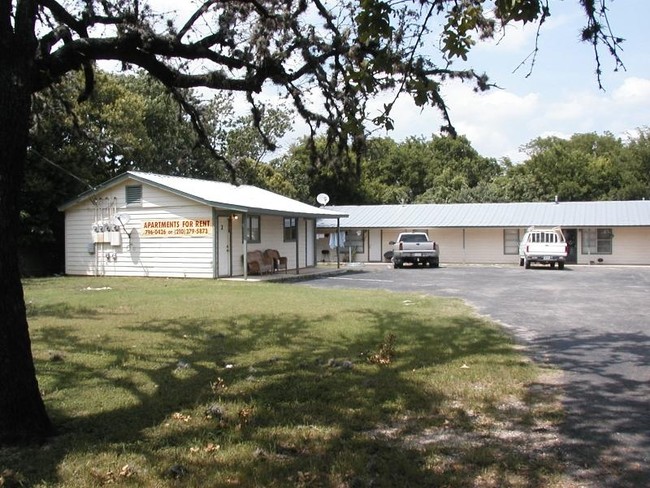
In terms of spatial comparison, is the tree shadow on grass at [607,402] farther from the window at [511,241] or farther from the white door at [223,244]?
the window at [511,241]

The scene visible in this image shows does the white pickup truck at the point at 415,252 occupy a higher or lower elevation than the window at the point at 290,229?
lower

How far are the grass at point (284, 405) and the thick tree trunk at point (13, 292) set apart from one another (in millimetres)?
244

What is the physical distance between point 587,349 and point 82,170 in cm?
2401

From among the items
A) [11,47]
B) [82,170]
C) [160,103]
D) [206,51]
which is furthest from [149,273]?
[11,47]

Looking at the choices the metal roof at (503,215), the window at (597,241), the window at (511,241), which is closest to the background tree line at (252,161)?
the metal roof at (503,215)

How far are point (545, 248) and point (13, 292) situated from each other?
28423mm

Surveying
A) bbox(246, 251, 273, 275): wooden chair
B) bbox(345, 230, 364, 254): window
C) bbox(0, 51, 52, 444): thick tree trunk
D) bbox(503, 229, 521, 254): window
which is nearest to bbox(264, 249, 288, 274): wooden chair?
bbox(246, 251, 273, 275): wooden chair

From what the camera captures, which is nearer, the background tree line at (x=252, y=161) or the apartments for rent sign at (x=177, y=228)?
the background tree line at (x=252, y=161)

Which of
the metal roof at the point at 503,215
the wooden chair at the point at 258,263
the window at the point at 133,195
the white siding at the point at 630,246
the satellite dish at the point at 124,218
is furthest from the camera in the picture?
the metal roof at the point at 503,215

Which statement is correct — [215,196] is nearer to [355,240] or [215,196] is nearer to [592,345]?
[355,240]

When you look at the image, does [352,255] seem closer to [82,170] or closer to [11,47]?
[82,170]

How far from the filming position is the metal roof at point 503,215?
35125 mm

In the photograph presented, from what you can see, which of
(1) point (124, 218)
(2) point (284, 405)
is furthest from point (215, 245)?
(2) point (284, 405)

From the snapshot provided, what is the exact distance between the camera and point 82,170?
1094 inches
